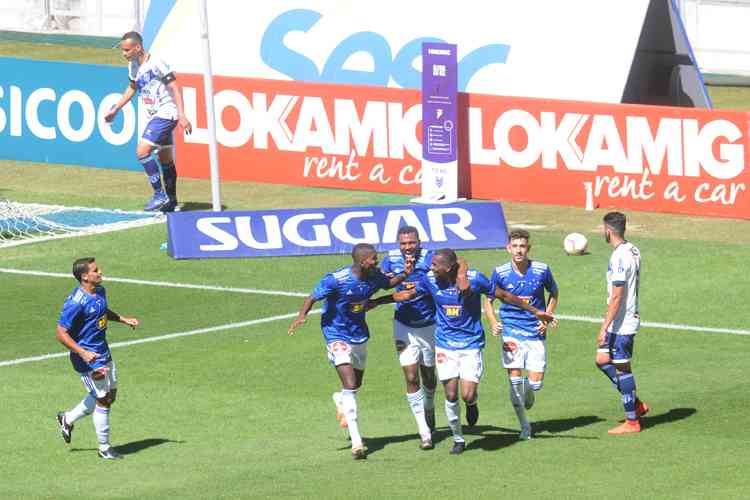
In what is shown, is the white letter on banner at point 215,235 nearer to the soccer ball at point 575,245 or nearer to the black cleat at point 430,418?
the soccer ball at point 575,245

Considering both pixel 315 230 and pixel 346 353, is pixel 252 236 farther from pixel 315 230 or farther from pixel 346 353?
pixel 346 353

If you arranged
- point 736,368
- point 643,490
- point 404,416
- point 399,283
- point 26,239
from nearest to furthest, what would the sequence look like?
point 643,490, point 399,283, point 404,416, point 736,368, point 26,239

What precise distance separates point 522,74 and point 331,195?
4.52 m

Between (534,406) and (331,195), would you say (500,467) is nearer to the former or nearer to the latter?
(534,406)

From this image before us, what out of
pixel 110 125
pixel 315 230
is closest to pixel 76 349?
pixel 315 230

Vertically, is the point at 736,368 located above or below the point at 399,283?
below

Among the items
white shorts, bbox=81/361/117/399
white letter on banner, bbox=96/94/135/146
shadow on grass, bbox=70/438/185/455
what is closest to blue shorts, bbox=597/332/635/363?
shadow on grass, bbox=70/438/185/455

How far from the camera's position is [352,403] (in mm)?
16094

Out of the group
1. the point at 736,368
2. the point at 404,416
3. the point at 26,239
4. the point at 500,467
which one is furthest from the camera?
the point at 26,239

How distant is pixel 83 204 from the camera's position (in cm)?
3158

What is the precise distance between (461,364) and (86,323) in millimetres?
3475

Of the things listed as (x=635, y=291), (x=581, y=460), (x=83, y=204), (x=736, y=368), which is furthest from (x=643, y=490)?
(x=83, y=204)

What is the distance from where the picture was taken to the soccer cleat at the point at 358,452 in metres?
16.0

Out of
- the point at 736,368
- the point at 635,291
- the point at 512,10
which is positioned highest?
the point at 512,10
